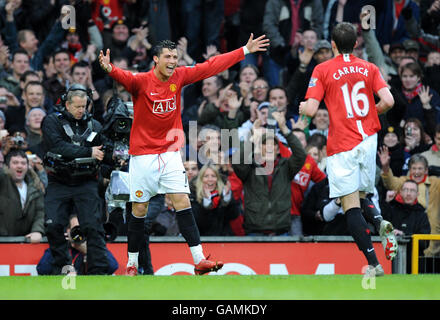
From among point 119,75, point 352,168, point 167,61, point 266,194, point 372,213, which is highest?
point 167,61

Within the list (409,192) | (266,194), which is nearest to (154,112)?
(266,194)

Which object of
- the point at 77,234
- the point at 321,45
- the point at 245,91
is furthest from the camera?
the point at 321,45

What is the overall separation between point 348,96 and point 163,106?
1846 mm

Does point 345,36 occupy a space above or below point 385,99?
above

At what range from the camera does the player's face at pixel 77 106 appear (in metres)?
10.1

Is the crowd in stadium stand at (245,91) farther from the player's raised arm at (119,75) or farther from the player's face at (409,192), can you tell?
the player's raised arm at (119,75)

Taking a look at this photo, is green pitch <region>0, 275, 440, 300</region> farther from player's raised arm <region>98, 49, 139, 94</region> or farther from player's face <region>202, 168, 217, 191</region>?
player's face <region>202, 168, 217, 191</region>

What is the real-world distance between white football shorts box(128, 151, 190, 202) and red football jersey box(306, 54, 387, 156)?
1517 mm

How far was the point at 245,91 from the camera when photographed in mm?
14094

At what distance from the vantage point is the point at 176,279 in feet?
26.7

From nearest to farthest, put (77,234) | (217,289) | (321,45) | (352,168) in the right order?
Answer: (217,289), (352,168), (77,234), (321,45)

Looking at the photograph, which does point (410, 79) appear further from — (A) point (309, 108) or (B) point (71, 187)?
(B) point (71, 187)

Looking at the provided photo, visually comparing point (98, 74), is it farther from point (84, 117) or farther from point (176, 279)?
point (176, 279)
